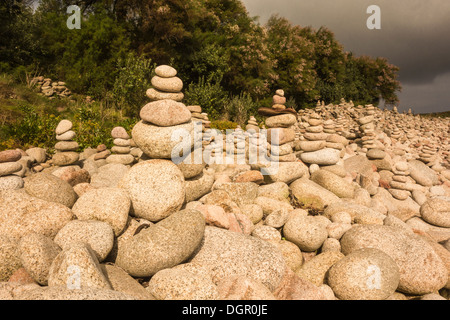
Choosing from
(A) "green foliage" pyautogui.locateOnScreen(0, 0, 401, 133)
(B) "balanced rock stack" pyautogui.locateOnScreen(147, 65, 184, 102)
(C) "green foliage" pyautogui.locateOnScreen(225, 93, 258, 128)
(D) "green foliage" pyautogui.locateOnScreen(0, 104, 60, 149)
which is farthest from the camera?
(C) "green foliage" pyautogui.locateOnScreen(225, 93, 258, 128)

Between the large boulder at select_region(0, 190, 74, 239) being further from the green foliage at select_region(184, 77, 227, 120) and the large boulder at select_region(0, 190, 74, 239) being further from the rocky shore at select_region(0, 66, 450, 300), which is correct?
the green foliage at select_region(184, 77, 227, 120)

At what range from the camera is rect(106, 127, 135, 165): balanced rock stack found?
25.2 ft

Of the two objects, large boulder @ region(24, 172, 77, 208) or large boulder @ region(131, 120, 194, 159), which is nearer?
large boulder @ region(24, 172, 77, 208)

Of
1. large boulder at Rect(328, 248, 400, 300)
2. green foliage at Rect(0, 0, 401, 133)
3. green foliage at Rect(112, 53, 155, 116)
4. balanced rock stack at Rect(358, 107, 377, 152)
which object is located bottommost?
large boulder at Rect(328, 248, 400, 300)

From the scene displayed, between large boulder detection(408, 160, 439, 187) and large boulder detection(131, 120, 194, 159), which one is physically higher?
large boulder detection(131, 120, 194, 159)

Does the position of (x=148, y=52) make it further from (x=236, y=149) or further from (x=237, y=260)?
(x=237, y=260)

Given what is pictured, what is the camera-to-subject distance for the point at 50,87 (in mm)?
13992

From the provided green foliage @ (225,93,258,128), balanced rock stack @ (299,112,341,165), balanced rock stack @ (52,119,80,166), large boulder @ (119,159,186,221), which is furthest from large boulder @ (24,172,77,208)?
green foliage @ (225,93,258,128)

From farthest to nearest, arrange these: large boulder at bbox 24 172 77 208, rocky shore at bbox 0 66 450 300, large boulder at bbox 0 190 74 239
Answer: large boulder at bbox 24 172 77 208, large boulder at bbox 0 190 74 239, rocky shore at bbox 0 66 450 300

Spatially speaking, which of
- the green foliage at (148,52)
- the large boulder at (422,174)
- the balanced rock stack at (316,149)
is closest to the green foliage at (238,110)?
the green foliage at (148,52)

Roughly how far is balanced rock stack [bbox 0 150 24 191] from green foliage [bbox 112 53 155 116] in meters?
6.86

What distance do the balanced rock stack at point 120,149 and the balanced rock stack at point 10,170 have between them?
2.00 meters

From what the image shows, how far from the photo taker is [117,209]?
435cm
